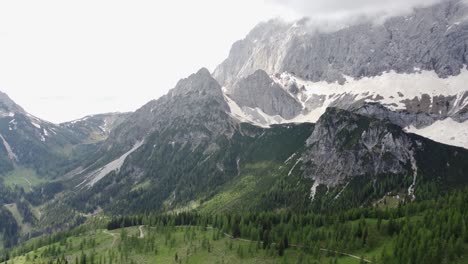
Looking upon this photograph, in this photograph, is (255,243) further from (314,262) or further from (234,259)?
(314,262)

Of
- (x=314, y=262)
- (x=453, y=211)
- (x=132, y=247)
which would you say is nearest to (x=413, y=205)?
(x=453, y=211)

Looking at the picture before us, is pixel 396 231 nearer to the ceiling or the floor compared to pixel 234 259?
nearer to the ceiling

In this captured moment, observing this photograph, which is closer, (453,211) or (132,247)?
(453,211)

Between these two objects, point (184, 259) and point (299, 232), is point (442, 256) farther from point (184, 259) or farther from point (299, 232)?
point (184, 259)

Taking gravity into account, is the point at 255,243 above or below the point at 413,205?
below

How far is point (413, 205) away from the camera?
194 metres

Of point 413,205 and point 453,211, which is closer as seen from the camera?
point 453,211

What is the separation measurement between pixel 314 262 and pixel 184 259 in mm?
50872

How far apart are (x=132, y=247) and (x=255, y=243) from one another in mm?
57909

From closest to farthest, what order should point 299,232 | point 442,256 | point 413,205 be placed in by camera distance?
Result: point 442,256
point 299,232
point 413,205

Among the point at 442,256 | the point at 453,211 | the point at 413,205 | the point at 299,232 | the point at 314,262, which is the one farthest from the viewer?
the point at 413,205

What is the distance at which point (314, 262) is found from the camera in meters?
151

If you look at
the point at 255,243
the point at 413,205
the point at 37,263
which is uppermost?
the point at 413,205

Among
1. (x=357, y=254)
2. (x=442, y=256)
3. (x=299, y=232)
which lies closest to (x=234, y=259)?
(x=299, y=232)
